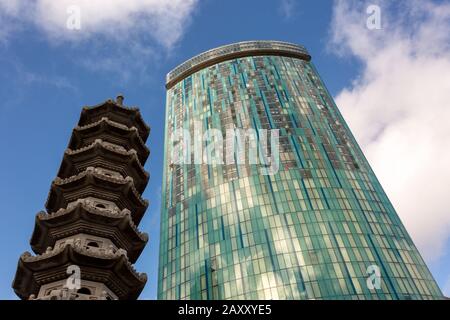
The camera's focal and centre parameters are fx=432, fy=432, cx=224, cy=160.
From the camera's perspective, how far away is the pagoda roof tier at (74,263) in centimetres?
2917

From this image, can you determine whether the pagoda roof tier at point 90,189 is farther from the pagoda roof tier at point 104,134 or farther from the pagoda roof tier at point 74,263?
the pagoda roof tier at point 74,263

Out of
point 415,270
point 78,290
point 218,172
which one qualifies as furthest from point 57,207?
point 415,270

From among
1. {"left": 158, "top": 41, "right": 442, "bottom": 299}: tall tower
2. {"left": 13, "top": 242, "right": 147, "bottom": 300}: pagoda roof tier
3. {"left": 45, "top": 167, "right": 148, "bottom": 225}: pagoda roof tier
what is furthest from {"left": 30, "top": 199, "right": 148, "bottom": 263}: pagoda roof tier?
{"left": 158, "top": 41, "right": 442, "bottom": 299}: tall tower

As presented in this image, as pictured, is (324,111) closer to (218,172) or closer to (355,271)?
(218,172)

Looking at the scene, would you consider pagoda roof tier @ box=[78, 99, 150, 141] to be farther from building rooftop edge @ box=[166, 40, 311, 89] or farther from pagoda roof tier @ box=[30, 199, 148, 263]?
building rooftop edge @ box=[166, 40, 311, 89]

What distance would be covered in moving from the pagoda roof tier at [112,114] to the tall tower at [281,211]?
33813mm

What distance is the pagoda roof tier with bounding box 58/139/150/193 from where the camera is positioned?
129 ft

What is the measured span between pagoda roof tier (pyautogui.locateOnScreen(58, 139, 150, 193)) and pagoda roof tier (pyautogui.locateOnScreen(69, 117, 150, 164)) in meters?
2.41

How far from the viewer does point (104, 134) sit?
42.9 m

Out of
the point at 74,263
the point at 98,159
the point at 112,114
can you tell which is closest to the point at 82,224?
the point at 74,263

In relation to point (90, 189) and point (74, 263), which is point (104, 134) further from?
point (74, 263)

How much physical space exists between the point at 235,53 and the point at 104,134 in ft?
241

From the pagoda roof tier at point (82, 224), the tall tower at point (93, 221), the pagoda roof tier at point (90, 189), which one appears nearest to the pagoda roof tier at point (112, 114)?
the tall tower at point (93, 221)
